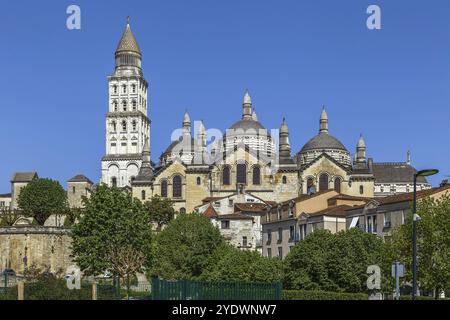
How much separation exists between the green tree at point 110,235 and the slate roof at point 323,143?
249 feet

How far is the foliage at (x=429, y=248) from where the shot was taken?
4588 centimetres

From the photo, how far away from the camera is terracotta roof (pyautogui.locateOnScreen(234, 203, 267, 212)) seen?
336 ft

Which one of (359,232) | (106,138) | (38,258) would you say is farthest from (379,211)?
(106,138)

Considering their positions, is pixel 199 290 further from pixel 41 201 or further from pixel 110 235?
pixel 41 201

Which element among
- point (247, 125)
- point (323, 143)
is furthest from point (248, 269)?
point (247, 125)

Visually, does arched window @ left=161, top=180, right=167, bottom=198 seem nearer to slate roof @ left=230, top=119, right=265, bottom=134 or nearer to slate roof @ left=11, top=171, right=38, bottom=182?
slate roof @ left=230, top=119, right=265, bottom=134

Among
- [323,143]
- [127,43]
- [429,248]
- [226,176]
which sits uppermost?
[127,43]

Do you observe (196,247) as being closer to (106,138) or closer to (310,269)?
(310,269)

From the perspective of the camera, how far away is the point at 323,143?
13662cm

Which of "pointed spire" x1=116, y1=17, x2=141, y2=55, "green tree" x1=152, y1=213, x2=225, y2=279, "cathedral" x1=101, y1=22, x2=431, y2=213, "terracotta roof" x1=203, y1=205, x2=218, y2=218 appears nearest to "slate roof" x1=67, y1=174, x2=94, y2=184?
"cathedral" x1=101, y1=22, x2=431, y2=213

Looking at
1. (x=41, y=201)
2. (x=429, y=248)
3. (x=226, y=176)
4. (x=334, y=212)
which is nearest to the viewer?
(x=429, y=248)

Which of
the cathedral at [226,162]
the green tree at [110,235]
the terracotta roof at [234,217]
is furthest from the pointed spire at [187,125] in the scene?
the green tree at [110,235]

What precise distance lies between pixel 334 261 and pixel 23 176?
352ft

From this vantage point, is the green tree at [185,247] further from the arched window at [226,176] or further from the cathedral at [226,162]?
the arched window at [226,176]
